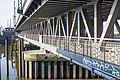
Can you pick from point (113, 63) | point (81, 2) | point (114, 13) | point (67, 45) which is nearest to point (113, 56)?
point (113, 63)

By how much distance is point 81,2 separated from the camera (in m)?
16.9

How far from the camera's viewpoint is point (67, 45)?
1884 centimetres

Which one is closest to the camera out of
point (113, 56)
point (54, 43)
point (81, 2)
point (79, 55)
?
point (113, 56)

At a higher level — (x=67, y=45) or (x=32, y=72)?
(x=67, y=45)

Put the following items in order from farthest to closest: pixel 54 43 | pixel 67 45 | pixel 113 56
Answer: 1. pixel 54 43
2. pixel 67 45
3. pixel 113 56

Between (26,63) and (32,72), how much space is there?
6.28ft

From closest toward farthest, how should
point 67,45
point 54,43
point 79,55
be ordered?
point 79,55, point 67,45, point 54,43

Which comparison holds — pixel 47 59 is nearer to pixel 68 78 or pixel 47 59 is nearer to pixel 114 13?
pixel 68 78

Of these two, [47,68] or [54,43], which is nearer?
[54,43]

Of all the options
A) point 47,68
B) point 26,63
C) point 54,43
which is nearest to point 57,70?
point 47,68

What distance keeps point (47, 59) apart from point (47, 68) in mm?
1323

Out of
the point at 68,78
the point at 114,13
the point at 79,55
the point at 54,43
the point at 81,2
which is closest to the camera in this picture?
the point at 114,13

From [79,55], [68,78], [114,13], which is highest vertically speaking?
[114,13]

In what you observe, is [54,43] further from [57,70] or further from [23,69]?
[23,69]
